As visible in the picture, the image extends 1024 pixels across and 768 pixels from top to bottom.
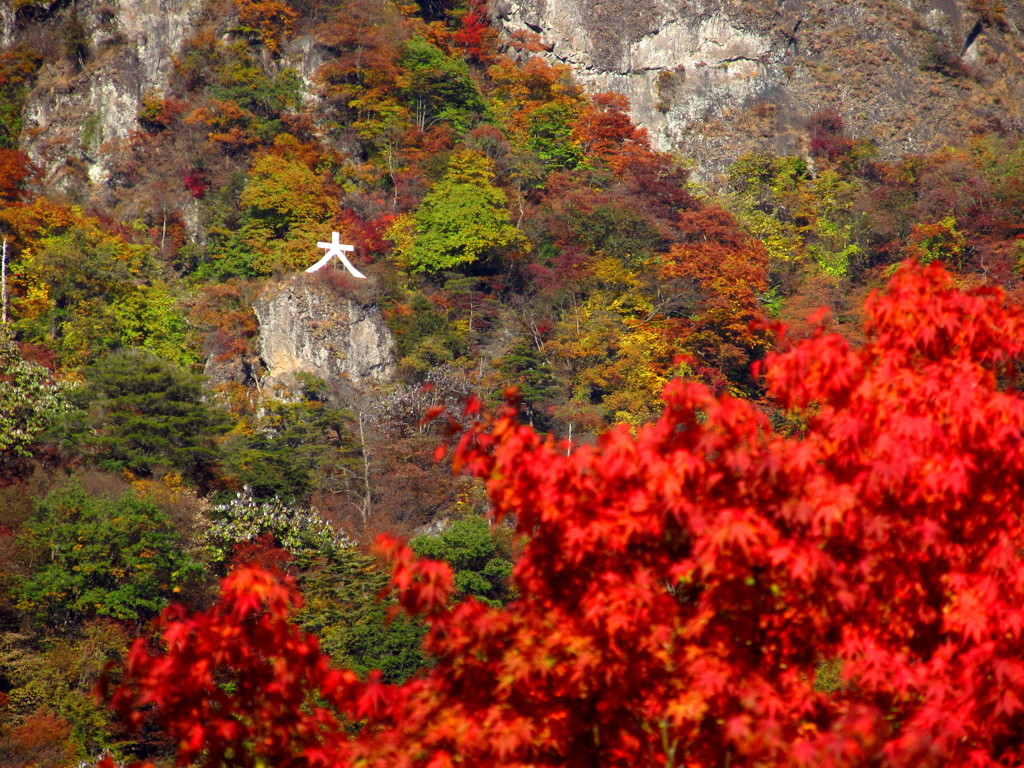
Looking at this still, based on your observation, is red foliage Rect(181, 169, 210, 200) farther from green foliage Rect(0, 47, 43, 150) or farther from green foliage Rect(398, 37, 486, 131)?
green foliage Rect(0, 47, 43, 150)

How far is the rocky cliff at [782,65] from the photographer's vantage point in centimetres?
4891

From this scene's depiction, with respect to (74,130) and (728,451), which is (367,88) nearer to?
(74,130)

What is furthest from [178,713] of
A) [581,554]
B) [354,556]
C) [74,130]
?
[74,130]

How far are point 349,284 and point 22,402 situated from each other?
11.0m

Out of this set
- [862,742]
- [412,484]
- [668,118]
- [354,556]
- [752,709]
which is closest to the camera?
[862,742]

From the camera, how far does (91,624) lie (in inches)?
834

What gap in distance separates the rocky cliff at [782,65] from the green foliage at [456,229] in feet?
39.6

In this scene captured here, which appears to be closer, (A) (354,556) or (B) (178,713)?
(B) (178,713)

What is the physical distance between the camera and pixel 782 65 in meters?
50.7

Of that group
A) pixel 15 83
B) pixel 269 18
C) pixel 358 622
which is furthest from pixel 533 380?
pixel 15 83

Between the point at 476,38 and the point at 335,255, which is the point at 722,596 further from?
the point at 476,38

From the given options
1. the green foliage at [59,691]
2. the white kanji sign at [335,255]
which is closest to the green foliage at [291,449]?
the white kanji sign at [335,255]

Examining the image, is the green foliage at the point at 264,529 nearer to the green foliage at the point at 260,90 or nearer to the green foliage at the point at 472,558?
the green foliage at the point at 472,558

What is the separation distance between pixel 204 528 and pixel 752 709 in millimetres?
21764
